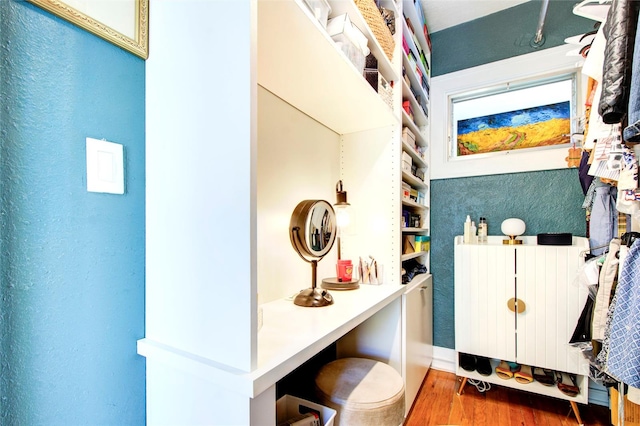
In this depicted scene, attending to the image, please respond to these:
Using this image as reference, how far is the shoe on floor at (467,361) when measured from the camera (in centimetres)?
208

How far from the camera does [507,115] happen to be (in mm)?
2320

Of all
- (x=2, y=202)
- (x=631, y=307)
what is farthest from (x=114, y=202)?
(x=631, y=307)

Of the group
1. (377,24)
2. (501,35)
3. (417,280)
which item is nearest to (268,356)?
(377,24)

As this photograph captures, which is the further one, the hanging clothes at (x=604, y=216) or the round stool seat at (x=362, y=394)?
the hanging clothes at (x=604, y=216)

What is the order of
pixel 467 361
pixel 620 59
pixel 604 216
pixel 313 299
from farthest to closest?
1. pixel 467 361
2. pixel 604 216
3. pixel 313 299
4. pixel 620 59

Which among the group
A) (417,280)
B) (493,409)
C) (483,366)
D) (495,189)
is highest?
(495,189)

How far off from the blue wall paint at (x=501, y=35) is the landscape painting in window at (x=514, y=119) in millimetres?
293

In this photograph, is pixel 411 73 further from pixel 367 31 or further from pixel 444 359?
pixel 444 359

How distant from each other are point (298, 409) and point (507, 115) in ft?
8.25

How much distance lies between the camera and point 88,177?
0.68 m

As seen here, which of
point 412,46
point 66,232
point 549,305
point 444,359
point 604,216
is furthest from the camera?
point 444,359

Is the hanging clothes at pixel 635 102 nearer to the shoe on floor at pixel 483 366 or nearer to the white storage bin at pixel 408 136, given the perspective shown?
the white storage bin at pixel 408 136

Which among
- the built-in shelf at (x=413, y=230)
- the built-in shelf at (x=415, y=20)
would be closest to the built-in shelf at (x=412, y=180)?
the built-in shelf at (x=413, y=230)

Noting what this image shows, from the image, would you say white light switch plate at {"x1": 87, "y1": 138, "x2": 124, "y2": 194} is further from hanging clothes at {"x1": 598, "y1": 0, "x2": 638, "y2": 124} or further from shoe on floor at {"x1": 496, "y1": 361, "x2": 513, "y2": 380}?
shoe on floor at {"x1": 496, "y1": 361, "x2": 513, "y2": 380}
